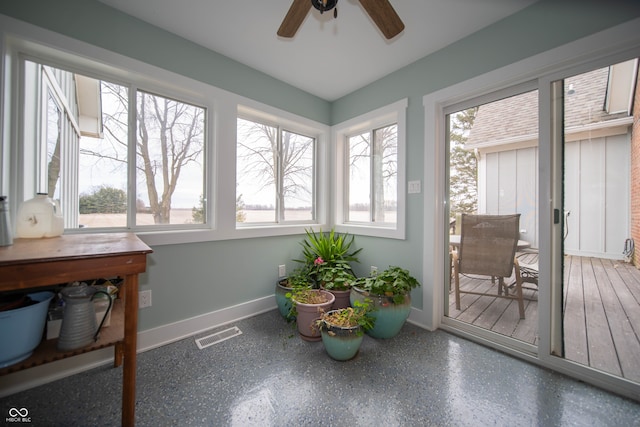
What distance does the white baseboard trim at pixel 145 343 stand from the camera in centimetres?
137

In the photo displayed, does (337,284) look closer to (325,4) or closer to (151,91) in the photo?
(325,4)

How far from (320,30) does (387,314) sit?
89.6 inches

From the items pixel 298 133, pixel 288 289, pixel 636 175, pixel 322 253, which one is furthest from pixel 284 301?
pixel 636 175

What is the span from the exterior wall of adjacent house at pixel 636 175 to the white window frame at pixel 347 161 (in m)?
1.34

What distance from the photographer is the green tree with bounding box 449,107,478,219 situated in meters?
2.01

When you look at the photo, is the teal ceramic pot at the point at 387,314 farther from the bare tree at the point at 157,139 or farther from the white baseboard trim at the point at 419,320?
the bare tree at the point at 157,139

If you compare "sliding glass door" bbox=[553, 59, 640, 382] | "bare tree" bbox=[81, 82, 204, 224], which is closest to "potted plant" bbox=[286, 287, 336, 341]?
"bare tree" bbox=[81, 82, 204, 224]

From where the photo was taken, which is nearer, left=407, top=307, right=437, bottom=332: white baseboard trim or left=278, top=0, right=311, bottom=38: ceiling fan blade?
left=278, top=0, right=311, bottom=38: ceiling fan blade

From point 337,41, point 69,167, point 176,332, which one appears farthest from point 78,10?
point 176,332

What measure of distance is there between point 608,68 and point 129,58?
10.1 feet

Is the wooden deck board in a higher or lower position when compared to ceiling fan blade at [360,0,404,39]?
lower

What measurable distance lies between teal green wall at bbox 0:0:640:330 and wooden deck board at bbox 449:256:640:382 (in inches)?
33.8

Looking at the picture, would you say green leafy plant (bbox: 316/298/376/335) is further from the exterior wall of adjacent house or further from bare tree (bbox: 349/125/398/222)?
the exterior wall of adjacent house

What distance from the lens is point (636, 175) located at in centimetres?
136
